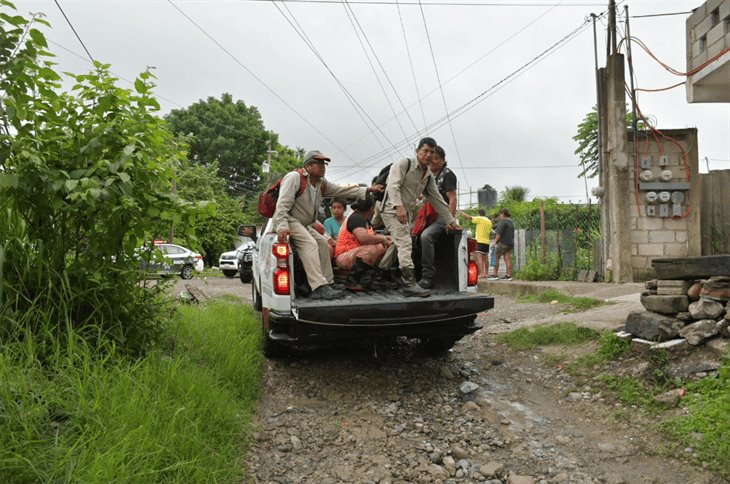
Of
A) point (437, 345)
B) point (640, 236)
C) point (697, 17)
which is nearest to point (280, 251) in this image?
point (437, 345)

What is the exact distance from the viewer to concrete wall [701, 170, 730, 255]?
8961 mm

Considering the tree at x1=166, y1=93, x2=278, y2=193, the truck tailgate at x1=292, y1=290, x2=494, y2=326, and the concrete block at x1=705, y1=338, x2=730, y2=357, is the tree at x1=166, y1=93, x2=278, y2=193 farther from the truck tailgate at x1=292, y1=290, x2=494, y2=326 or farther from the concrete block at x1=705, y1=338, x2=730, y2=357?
the concrete block at x1=705, y1=338, x2=730, y2=357

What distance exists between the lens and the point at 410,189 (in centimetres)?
490

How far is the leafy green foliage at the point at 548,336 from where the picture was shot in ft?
17.9

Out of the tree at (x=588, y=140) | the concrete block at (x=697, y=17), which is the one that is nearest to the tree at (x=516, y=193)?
the tree at (x=588, y=140)

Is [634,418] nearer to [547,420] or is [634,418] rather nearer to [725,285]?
[547,420]

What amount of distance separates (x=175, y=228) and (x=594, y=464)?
3170mm

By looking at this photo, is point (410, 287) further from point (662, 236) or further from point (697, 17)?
point (662, 236)

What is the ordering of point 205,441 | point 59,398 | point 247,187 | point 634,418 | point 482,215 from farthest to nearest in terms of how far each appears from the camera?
point 247,187
point 482,215
point 634,418
point 205,441
point 59,398

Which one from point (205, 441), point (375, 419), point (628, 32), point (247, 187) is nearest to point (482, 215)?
point (628, 32)

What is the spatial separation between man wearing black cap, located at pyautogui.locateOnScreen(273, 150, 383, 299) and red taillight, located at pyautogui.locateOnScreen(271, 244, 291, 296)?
0.23ft

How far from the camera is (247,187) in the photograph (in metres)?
37.4

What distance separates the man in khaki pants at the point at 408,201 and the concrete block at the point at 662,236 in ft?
19.9

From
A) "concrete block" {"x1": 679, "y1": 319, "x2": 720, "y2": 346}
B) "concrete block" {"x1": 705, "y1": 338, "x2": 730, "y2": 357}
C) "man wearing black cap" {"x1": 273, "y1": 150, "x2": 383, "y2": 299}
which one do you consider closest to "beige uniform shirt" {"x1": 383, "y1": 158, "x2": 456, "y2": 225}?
"man wearing black cap" {"x1": 273, "y1": 150, "x2": 383, "y2": 299}
